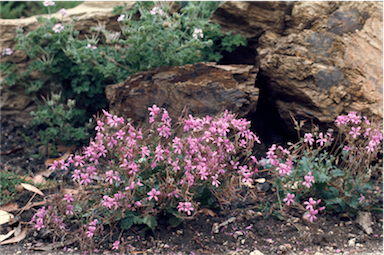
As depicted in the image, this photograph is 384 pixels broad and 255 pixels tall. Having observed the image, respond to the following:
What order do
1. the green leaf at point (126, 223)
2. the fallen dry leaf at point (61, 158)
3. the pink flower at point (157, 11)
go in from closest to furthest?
the green leaf at point (126, 223)
the pink flower at point (157, 11)
the fallen dry leaf at point (61, 158)

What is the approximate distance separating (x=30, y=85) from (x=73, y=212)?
2.53m

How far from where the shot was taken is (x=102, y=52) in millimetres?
4062

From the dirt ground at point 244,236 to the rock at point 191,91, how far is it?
0.96 m

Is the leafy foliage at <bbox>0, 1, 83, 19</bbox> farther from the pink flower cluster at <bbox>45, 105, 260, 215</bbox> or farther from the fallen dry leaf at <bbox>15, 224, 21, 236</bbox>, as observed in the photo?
the pink flower cluster at <bbox>45, 105, 260, 215</bbox>

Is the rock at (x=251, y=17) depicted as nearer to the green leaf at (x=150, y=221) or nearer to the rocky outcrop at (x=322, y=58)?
the rocky outcrop at (x=322, y=58)

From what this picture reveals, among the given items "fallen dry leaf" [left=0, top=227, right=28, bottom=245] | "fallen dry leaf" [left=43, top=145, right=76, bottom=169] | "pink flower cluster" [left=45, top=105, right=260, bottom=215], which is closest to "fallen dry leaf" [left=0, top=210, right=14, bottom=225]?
"fallen dry leaf" [left=0, top=227, right=28, bottom=245]

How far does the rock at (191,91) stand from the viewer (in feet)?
11.6

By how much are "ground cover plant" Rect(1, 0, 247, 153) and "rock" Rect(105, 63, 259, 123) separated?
0.25 meters

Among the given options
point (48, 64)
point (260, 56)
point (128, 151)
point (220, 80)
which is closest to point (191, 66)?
point (220, 80)

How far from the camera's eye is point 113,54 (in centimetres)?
436

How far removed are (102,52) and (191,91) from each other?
1.20m

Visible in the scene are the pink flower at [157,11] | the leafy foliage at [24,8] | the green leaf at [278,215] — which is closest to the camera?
the green leaf at [278,215]

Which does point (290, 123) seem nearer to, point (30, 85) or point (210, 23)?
point (210, 23)

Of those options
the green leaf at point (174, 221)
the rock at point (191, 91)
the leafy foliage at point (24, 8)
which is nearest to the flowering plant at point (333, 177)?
the rock at point (191, 91)
